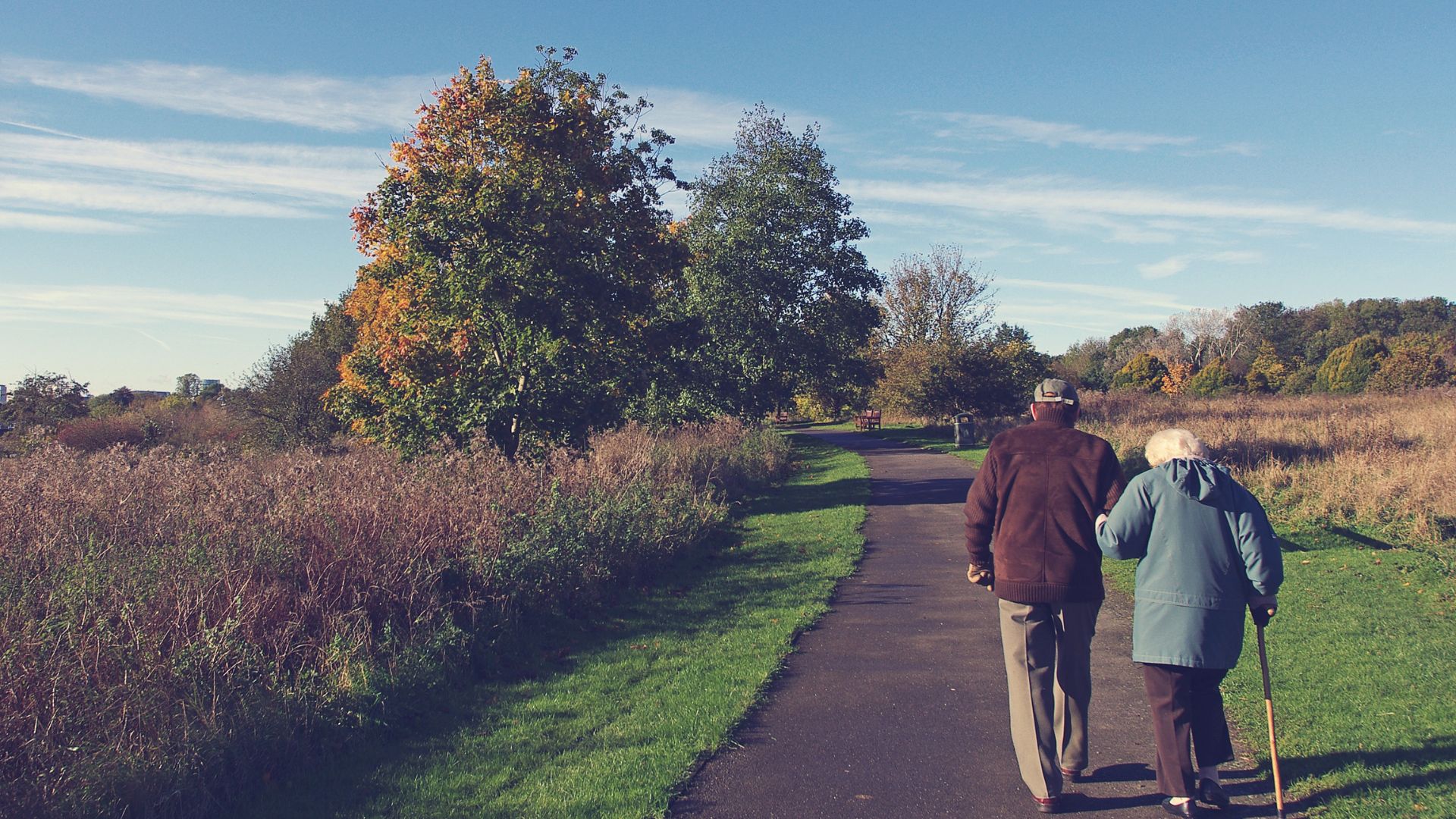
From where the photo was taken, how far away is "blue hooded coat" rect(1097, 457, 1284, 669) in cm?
427

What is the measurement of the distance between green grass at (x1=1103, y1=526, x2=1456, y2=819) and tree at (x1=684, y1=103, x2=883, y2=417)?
66.8ft

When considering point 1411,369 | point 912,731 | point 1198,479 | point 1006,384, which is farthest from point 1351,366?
point 1198,479

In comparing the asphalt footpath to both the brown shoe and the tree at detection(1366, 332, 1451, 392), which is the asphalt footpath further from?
the tree at detection(1366, 332, 1451, 392)

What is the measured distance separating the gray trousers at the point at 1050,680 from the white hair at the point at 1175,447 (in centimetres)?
81

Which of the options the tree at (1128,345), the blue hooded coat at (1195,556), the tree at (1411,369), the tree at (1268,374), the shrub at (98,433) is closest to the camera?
the blue hooded coat at (1195,556)

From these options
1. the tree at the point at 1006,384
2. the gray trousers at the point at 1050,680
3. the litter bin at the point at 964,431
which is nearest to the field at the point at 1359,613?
the gray trousers at the point at 1050,680

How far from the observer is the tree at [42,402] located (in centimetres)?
2823

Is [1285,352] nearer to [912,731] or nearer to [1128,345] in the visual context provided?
[1128,345]

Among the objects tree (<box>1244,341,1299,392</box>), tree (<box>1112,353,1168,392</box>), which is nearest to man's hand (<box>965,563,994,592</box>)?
tree (<box>1244,341,1299,392</box>)

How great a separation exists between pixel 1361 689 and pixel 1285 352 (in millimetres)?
79701

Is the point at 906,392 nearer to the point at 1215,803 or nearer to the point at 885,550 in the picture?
the point at 885,550

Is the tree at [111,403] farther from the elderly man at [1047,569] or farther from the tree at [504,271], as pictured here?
the elderly man at [1047,569]

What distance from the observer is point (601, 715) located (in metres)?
6.17

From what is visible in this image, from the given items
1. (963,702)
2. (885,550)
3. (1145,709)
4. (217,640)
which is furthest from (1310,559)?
(217,640)
